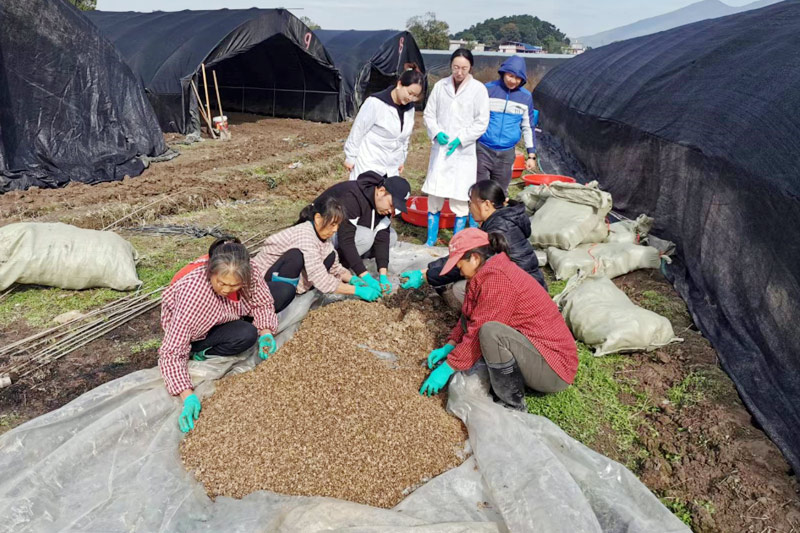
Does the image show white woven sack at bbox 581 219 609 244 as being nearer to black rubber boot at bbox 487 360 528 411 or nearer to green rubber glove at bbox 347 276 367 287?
green rubber glove at bbox 347 276 367 287

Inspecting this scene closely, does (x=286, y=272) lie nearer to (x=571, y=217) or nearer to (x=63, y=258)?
(x=63, y=258)

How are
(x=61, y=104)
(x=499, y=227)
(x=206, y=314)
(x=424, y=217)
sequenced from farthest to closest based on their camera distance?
1. (x=61, y=104)
2. (x=424, y=217)
3. (x=499, y=227)
4. (x=206, y=314)

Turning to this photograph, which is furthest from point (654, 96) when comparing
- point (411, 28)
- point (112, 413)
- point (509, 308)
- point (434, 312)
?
point (411, 28)


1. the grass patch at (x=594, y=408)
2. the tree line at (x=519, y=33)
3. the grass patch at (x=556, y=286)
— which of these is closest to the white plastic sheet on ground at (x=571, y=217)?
the grass patch at (x=556, y=286)

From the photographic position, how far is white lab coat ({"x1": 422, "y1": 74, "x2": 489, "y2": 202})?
4.73 m

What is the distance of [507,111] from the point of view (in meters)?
5.11

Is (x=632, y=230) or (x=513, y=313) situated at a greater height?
(x=513, y=313)

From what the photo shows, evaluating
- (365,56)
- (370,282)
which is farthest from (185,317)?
(365,56)

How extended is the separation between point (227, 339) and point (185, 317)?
355mm

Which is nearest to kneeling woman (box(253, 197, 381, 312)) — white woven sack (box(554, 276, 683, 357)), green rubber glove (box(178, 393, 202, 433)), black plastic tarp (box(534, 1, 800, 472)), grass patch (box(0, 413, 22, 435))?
green rubber glove (box(178, 393, 202, 433))

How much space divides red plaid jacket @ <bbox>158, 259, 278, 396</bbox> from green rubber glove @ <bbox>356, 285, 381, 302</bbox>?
39.2 inches

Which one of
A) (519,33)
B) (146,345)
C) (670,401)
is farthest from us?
(519,33)

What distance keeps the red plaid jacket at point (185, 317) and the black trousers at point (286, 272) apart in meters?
0.52

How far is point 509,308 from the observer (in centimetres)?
272
